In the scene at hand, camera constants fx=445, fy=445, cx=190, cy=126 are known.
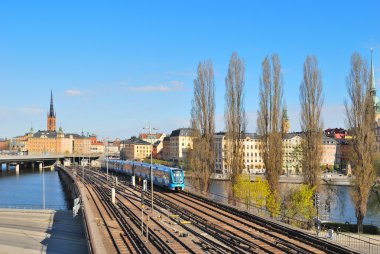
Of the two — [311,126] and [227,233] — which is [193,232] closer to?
[227,233]

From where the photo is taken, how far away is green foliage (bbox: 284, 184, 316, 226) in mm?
39562

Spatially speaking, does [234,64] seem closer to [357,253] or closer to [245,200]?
[245,200]

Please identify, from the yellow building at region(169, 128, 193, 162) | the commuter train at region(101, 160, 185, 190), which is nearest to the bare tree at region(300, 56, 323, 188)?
the commuter train at region(101, 160, 185, 190)

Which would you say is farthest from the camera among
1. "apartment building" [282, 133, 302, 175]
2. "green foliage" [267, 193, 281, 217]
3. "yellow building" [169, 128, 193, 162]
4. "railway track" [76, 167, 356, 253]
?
"yellow building" [169, 128, 193, 162]

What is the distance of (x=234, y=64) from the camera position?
50750mm

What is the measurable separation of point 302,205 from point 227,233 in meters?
13.2

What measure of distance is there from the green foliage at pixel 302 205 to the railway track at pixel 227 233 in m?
6.63

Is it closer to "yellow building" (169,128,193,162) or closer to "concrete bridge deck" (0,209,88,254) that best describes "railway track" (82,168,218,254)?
"concrete bridge deck" (0,209,88,254)

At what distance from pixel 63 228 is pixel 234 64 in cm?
2539

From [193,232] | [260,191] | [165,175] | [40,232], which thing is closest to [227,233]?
[193,232]

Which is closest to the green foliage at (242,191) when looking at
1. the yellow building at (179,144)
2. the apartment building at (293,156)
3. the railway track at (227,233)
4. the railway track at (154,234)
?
the railway track at (227,233)

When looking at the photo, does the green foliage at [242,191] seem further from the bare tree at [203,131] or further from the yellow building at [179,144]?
the yellow building at [179,144]

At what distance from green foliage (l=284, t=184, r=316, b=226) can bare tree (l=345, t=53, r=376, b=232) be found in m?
3.77

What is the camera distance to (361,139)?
40219mm
